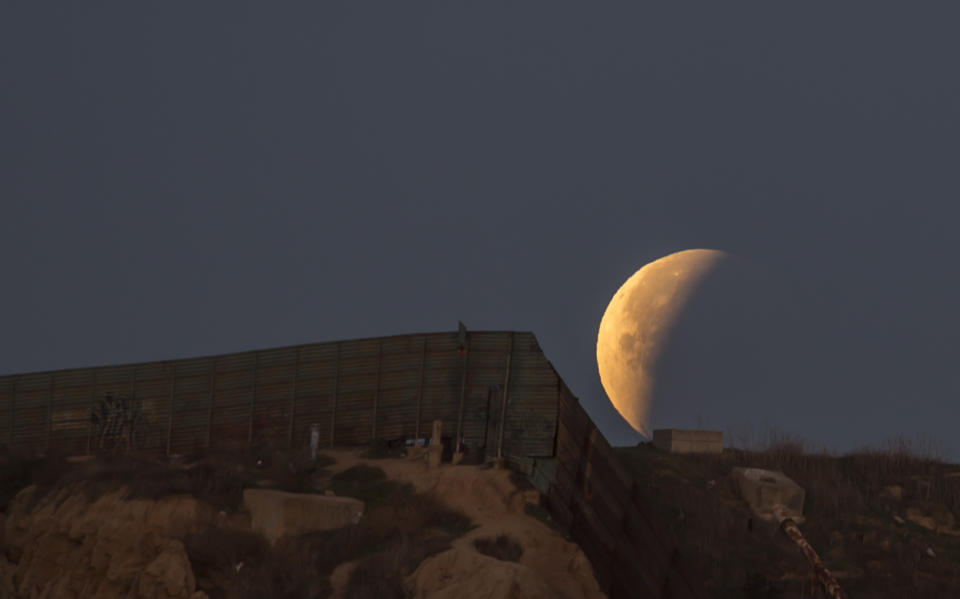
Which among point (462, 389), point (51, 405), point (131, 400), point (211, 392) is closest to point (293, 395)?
point (211, 392)

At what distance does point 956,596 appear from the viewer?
29.6 meters

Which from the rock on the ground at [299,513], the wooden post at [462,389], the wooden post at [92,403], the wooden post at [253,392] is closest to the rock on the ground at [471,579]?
the rock on the ground at [299,513]

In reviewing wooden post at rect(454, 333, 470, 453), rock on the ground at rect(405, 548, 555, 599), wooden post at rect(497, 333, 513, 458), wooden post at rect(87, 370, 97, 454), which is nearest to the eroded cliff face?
wooden post at rect(87, 370, 97, 454)

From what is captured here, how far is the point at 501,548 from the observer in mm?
23438

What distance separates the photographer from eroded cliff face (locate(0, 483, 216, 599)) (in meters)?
24.8

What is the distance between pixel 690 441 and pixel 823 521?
6493 mm

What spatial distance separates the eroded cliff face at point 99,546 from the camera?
24.8 m

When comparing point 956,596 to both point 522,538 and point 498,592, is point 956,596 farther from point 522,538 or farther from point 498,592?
point 498,592

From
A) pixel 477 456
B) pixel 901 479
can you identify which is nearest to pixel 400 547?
pixel 477 456

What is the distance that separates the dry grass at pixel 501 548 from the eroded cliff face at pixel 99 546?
703cm

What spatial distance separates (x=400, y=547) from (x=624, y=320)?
32031 mm

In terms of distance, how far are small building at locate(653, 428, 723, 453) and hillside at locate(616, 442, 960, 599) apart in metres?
0.76

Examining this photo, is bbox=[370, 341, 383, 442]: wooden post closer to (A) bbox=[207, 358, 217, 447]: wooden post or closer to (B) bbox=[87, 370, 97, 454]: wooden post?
(A) bbox=[207, 358, 217, 447]: wooden post

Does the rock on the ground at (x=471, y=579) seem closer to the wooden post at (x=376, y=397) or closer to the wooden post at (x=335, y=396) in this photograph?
the wooden post at (x=376, y=397)
